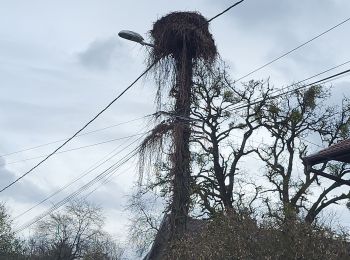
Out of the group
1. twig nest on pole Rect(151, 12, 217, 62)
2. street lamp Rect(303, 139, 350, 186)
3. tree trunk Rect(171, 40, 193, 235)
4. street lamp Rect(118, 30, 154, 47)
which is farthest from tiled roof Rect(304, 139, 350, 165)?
street lamp Rect(118, 30, 154, 47)

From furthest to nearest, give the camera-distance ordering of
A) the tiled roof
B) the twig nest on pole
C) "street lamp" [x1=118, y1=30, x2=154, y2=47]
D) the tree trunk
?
the twig nest on pole, the tree trunk, "street lamp" [x1=118, y1=30, x2=154, y2=47], the tiled roof

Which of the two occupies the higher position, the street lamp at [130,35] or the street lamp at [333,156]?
the street lamp at [130,35]

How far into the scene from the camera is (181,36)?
14016 mm

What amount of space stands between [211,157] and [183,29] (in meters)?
10.9

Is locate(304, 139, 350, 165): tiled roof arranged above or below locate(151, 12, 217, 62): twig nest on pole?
below

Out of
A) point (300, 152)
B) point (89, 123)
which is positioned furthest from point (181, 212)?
point (300, 152)

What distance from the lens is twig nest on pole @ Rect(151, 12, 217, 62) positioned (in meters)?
14.0

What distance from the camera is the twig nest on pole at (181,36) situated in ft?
46.1

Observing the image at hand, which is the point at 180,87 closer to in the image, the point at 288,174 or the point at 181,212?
the point at 181,212

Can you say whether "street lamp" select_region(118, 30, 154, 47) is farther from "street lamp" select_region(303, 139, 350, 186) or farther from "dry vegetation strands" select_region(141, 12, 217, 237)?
"street lamp" select_region(303, 139, 350, 186)

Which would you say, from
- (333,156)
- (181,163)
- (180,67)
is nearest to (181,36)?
(180,67)

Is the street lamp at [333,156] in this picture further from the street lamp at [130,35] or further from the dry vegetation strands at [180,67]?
the street lamp at [130,35]

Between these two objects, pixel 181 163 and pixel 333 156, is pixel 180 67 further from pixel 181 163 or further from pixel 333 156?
pixel 333 156

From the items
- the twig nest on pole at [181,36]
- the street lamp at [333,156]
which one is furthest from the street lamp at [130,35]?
the street lamp at [333,156]
